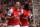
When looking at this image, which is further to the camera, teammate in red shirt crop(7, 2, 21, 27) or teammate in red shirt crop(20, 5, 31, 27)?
teammate in red shirt crop(20, 5, 31, 27)

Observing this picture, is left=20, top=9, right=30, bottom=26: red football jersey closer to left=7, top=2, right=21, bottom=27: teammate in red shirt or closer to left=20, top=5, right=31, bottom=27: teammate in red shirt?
left=20, top=5, right=31, bottom=27: teammate in red shirt

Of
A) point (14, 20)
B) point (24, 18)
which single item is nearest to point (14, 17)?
point (14, 20)

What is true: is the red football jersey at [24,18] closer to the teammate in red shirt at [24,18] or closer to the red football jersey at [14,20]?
the teammate in red shirt at [24,18]

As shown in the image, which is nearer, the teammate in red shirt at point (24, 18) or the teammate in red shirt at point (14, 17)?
the teammate in red shirt at point (14, 17)

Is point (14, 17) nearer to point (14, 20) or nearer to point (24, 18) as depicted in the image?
point (14, 20)

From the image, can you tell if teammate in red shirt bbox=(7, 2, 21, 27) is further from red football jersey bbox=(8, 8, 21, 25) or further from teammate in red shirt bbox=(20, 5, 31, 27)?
teammate in red shirt bbox=(20, 5, 31, 27)

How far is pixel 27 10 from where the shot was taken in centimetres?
165

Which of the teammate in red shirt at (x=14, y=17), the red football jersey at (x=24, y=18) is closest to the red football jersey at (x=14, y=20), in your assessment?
the teammate in red shirt at (x=14, y=17)

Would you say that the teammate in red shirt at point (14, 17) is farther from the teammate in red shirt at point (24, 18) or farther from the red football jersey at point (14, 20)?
the teammate in red shirt at point (24, 18)

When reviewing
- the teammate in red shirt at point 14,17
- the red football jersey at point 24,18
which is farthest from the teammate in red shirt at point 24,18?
the teammate in red shirt at point 14,17

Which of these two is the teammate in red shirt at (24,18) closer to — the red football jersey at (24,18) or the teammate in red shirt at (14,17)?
the red football jersey at (24,18)

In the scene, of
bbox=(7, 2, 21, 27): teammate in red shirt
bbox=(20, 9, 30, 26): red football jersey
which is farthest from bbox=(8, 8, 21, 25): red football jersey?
bbox=(20, 9, 30, 26): red football jersey

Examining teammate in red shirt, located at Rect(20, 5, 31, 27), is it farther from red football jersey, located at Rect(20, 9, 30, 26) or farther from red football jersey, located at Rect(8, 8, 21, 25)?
red football jersey, located at Rect(8, 8, 21, 25)

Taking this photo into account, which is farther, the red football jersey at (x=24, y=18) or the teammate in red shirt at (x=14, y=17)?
the red football jersey at (x=24, y=18)
